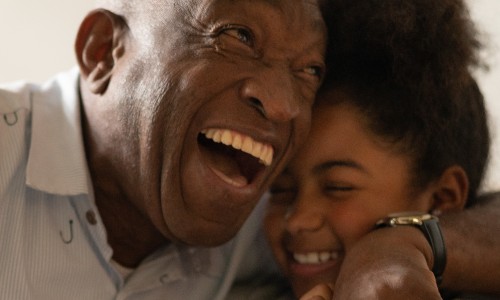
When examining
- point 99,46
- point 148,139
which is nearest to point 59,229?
point 148,139

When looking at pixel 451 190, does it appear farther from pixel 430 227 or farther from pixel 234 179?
pixel 234 179

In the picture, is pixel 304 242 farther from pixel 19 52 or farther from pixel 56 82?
pixel 19 52

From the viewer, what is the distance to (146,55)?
3.78 feet

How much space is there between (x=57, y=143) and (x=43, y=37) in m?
0.76

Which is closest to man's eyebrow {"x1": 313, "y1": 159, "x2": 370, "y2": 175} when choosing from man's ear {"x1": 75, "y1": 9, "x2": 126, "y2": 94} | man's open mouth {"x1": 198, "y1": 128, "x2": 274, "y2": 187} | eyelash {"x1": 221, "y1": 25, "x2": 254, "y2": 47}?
man's open mouth {"x1": 198, "y1": 128, "x2": 274, "y2": 187}

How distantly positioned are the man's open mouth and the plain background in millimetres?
819

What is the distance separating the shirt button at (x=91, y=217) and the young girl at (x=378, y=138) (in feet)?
1.02

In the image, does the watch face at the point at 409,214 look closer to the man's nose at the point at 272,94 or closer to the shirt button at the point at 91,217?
the man's nose at the point at 272,94

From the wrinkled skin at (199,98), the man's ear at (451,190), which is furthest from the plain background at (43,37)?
the wrinkled skin at (199,98)

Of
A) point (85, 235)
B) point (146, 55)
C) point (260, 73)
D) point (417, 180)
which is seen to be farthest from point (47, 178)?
point (417, 180)

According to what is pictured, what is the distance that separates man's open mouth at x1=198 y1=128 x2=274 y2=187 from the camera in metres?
1.11

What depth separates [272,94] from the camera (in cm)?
111

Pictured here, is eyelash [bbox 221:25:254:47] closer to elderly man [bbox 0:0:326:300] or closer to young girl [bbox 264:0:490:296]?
elderly man [bbox 0:0:326:300]

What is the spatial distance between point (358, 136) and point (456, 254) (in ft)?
0.83
